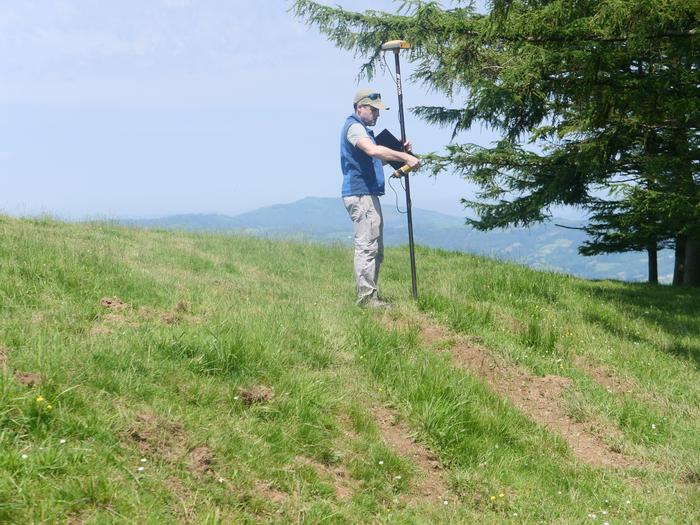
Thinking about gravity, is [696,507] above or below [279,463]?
below

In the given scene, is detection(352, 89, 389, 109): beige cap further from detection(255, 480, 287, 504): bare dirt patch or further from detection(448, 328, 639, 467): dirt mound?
detection(255, 480, 287, 504): bare dirt patch

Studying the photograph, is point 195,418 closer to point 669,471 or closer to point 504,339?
point 669,471

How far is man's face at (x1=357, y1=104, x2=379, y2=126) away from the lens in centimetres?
798

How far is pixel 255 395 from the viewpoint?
187 inches

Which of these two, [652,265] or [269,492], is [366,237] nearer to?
[269,492]

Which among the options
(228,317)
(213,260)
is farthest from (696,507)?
(213,260)

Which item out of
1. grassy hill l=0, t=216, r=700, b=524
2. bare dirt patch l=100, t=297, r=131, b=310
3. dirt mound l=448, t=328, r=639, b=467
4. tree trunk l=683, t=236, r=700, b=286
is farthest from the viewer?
tree trunk l=683, t=236, r=700, b=286

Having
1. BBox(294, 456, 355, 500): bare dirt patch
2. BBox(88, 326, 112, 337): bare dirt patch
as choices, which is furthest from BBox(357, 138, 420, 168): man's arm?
BBox(294, 456, 355, 500): bare dirt patch

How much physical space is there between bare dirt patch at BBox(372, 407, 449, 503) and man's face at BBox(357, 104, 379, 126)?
4013 millimetres

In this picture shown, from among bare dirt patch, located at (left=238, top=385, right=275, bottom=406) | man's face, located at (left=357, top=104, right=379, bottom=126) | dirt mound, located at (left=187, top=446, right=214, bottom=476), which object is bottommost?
dirt mound, located at (left=187, top=446, right=214, bottom=476)

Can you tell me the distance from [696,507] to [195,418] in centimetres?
377

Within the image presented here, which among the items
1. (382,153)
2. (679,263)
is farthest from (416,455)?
(679,263)

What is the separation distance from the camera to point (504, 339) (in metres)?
→ 7.88

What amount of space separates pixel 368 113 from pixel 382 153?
0.61 m
